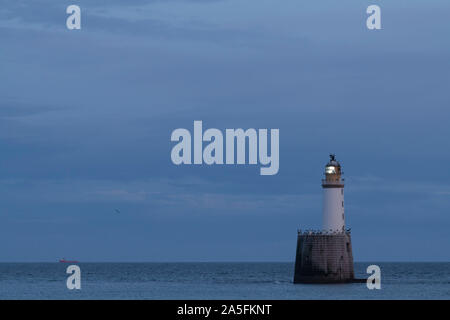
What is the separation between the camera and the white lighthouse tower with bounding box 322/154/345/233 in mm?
95938

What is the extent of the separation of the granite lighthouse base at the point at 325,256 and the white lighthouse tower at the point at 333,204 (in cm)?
78

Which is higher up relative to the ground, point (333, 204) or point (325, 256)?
point (333, 204)

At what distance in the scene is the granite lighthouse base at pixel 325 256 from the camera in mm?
95938

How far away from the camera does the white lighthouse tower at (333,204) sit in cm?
9594

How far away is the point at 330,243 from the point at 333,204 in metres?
3.79

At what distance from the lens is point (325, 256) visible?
9656 centimetres

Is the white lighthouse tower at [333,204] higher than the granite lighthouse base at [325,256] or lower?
higher

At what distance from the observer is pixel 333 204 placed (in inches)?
3777

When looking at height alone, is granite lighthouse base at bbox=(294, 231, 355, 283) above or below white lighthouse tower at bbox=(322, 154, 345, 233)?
below

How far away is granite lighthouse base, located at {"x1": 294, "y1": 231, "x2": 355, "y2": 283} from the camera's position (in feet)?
315
